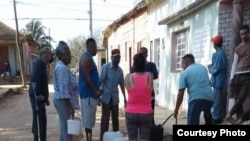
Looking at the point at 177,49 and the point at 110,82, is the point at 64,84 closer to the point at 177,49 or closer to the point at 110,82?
the point at 110,82

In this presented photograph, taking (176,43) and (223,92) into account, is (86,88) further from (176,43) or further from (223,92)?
(176,43)

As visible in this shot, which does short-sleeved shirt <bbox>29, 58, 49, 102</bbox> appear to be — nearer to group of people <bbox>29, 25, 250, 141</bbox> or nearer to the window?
group of people <bbox>29, 25, 250, 141</bbox>

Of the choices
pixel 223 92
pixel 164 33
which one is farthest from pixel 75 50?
pixel 223 92

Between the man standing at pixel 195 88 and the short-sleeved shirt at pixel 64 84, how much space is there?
A: 1.58m

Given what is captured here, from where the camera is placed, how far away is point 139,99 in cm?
536

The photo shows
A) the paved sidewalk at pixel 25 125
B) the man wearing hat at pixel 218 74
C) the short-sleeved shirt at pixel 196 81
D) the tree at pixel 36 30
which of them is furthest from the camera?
the tree at pixel 36 30

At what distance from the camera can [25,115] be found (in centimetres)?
1275

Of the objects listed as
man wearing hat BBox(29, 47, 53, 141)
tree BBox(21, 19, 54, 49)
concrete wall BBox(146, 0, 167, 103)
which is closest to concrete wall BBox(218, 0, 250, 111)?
man wearing hat BBox(29, 47, 53, 141)

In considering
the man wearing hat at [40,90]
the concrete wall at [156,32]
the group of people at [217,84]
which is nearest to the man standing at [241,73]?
the group of people at [217,84]

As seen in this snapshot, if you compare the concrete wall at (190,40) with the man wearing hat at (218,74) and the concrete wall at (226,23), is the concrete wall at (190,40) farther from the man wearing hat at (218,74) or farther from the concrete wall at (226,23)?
the man wearing hat at (218,74)

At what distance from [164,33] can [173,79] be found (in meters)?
1.95

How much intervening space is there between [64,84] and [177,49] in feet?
24.3

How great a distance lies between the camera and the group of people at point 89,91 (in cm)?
538

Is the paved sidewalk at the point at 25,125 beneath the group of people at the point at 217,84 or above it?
beneath
